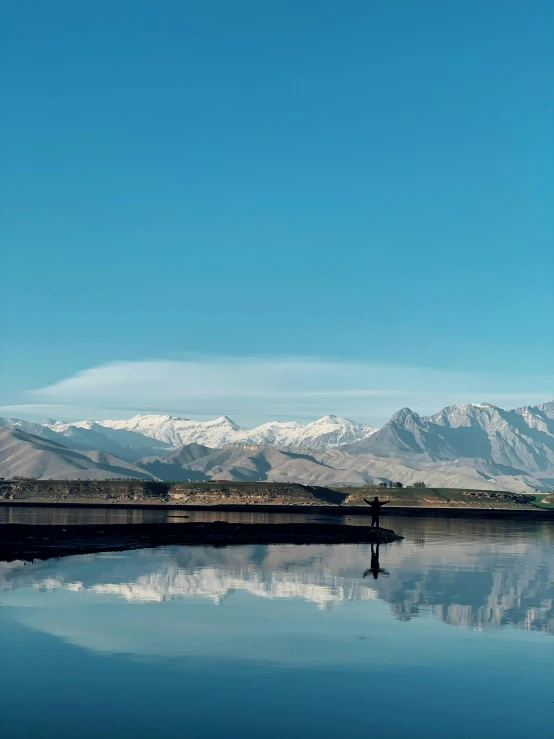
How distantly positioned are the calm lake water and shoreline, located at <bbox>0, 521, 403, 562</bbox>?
12.1m

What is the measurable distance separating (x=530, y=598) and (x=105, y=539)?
48.8m

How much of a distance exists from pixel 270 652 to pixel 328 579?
2343 cm

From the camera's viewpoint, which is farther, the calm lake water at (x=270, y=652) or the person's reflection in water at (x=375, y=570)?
the person's reflection in water at (x=375, y=570)

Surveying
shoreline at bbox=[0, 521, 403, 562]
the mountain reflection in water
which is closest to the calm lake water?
the mountain reflection in water

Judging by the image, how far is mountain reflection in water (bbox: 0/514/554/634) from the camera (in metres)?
47.8

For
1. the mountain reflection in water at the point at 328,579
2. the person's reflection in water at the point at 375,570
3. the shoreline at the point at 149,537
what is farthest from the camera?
the shoreline at the point at 149,537

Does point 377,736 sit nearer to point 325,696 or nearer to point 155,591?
point 325,696

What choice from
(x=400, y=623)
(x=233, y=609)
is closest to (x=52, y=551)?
(x=233, y=609)

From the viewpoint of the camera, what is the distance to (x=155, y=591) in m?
50.4

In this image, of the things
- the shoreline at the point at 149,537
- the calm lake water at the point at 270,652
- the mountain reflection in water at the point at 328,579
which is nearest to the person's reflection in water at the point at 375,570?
the mountain reflection in water at the point at 328,579

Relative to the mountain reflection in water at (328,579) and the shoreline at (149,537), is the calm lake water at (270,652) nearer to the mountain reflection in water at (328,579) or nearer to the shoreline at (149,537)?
the mountain reflection in water at (328,579)

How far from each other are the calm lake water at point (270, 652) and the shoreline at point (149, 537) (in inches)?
475

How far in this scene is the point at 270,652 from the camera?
116ft

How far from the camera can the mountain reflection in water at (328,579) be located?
47781 millimetres
